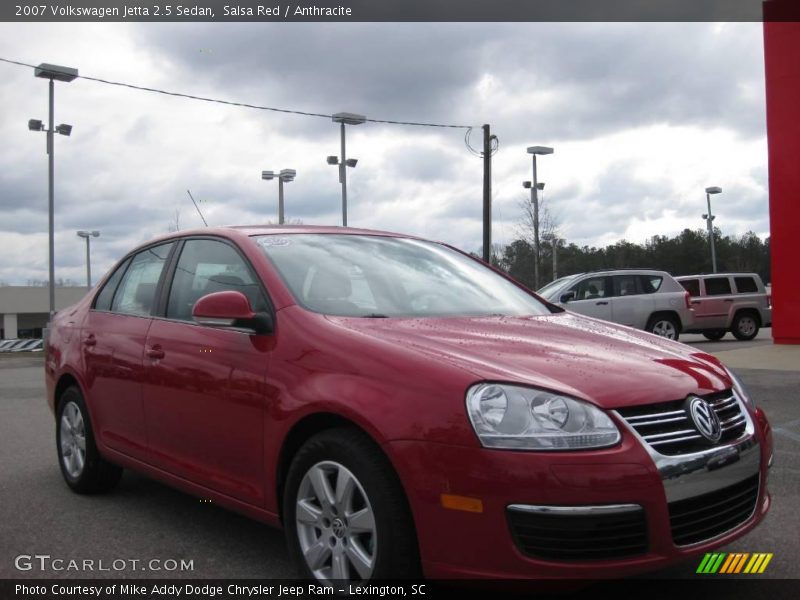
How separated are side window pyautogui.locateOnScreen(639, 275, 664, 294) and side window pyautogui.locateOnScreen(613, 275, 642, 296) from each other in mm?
153

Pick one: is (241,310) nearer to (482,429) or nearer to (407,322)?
(407,322)

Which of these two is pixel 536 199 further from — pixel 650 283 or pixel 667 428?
pixel 667 428

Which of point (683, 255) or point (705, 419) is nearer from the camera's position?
point (705, 419)

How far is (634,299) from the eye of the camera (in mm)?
17281

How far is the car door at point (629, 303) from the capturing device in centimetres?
1719

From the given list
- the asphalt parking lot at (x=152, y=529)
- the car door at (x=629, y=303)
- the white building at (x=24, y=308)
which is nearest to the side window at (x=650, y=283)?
the car door at (x=629, y=303)

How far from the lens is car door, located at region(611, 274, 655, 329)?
17188mm

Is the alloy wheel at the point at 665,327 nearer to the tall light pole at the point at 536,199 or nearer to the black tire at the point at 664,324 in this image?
the black tire at the point at 664,324

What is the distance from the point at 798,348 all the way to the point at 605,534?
13.8m

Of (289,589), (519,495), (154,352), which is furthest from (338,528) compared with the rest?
(154,352)

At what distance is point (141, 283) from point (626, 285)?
14057 millimetres

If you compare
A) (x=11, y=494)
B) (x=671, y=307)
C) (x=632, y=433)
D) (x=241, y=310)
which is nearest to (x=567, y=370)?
(x=632, y=433)

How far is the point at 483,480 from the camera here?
8.75 ft

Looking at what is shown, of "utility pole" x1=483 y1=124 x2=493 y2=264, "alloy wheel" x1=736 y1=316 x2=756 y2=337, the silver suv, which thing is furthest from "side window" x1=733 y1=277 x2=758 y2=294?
"utility pole" x1=483 y1=124 x2=493 y2=264
